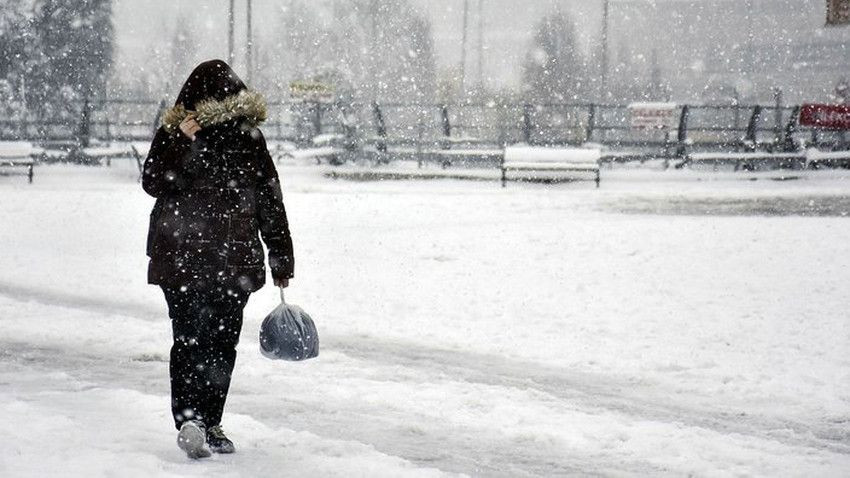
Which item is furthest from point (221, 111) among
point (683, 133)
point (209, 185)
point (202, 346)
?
point (683, 133)

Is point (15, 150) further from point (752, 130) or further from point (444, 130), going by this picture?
point (752, 130)

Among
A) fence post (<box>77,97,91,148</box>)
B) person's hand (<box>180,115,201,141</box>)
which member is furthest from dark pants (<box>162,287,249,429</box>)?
fence post (<box>77,97,91,148</box>)

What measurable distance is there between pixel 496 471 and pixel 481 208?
1275 centimetres

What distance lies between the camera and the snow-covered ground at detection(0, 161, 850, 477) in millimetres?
5535

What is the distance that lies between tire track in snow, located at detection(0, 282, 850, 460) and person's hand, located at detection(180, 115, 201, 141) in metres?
2.85

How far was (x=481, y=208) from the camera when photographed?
1789 centimetres

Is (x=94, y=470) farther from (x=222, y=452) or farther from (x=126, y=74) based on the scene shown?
(x=126, y=74)

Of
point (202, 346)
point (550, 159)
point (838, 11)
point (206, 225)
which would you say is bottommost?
point (202, 346)

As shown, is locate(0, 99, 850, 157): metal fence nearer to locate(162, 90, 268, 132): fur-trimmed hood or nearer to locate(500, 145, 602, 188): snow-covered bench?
locate(500, 145, 602, 188): snow-covered bench

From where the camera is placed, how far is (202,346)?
514 cm

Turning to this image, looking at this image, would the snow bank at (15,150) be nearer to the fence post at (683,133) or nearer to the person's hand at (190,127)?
the fence post at (683,133)

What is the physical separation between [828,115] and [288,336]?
25591 mm

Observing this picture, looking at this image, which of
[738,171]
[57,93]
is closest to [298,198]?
[738,171]

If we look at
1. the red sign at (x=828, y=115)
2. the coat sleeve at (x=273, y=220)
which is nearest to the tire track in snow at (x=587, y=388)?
the coat sleeve at (x=273, y=220)
